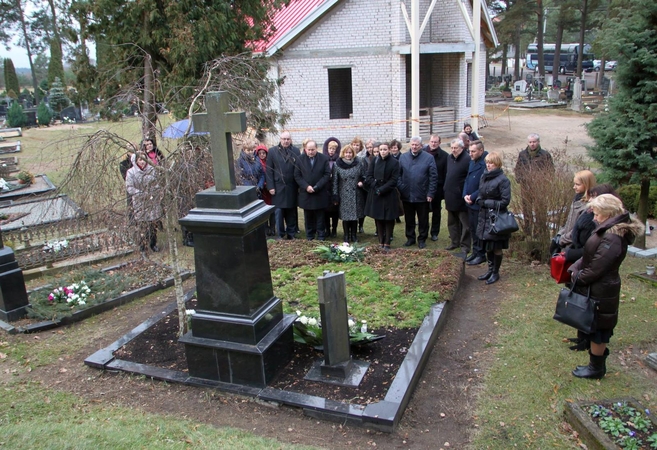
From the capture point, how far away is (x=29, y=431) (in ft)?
13.9

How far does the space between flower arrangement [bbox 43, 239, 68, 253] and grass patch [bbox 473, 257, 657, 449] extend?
22.6 ft

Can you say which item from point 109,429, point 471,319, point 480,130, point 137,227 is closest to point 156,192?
point 137,227

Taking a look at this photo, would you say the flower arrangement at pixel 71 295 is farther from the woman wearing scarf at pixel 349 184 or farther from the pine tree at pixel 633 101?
the pine tree at pixel 633 101

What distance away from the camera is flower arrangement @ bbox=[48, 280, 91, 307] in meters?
6.92

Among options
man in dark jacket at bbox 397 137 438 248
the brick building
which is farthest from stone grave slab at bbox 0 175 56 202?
man in dark jacket at bbox 397 137 438 248

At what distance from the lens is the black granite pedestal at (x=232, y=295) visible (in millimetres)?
4719

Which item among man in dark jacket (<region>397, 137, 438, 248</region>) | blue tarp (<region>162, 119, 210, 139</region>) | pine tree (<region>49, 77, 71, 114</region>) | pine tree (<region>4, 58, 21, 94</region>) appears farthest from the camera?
pine tree (<region>4, 58, 21, 94</region>)

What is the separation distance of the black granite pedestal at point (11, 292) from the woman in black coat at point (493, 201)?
588cm

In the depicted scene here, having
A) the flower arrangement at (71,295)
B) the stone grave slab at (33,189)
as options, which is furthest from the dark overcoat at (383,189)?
the stone grave slab at (33,189)

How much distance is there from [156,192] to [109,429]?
211cm

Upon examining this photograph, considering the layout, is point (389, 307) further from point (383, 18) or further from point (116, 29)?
→ point (383, 18)

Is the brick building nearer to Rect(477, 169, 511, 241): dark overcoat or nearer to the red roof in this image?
the red roof

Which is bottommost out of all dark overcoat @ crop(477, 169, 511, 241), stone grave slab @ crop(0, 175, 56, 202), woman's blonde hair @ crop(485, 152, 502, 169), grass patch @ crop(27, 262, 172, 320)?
grass patch @ crop(27, 262, 172, 320)

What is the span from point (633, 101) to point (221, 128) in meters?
6.48
